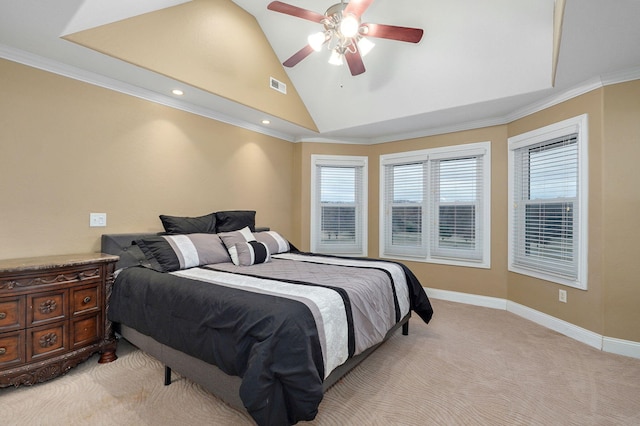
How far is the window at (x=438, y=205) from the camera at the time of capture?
4.05 meters

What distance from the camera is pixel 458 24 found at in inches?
113

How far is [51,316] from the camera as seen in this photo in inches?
82.2

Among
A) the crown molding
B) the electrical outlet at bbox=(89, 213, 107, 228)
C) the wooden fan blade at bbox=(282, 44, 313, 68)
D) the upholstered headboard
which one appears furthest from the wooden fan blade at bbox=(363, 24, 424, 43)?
the electrical outlet at bbox=(89, 213, 107, 228)

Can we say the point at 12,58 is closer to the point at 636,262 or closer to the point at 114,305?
Answer: the point at 114,305

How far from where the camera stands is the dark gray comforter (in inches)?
55.8

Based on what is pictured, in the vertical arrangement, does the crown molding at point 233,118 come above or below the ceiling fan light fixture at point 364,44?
below

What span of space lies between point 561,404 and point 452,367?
68 centimetres

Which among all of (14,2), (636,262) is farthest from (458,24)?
(14,2)

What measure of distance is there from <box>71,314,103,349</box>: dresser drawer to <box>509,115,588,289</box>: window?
4.40m

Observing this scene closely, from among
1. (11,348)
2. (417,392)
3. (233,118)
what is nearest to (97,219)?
(11,348)

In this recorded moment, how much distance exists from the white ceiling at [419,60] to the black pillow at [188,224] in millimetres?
1310

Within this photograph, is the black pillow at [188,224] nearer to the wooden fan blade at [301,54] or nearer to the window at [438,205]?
the wooden fan blade at [301,54]

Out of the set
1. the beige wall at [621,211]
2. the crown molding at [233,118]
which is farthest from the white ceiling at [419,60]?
the beige wall at [621,211]

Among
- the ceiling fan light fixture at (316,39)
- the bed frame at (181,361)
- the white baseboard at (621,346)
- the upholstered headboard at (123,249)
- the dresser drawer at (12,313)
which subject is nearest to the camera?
the bed frame at (181,361)
